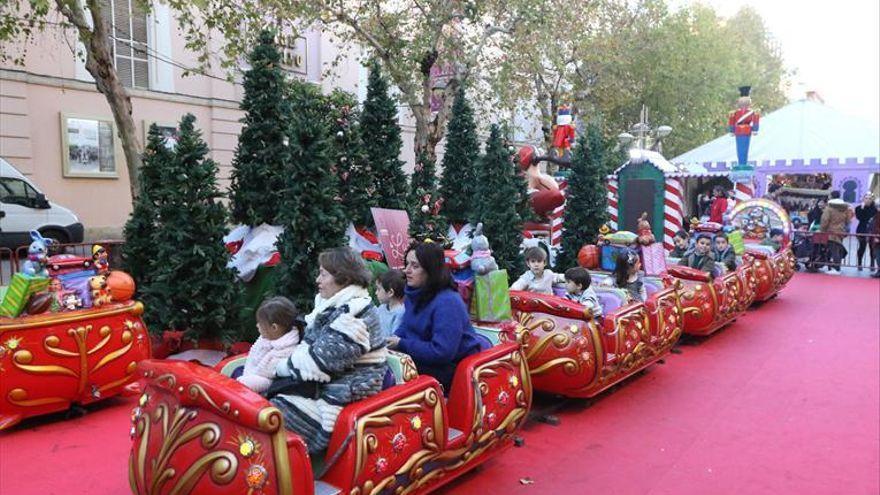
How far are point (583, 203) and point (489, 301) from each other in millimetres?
6442

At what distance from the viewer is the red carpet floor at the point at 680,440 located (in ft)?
12.8

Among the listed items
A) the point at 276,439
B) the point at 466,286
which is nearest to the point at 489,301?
the point at 466,286

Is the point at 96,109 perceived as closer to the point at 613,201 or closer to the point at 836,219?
the point at 613,201

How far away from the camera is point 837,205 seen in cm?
1386

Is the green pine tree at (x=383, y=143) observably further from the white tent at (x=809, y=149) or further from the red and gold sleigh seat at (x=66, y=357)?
the white tent at (x=809, y=149)

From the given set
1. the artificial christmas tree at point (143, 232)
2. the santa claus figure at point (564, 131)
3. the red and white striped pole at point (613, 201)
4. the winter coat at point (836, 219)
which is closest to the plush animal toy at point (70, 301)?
the artificial christmas tree at point (143, 232)

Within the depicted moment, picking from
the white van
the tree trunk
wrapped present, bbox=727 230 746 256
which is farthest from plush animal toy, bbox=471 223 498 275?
the white van

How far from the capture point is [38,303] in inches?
174

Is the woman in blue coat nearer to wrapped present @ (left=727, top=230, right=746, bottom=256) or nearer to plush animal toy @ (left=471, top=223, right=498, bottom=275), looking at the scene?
plush animal toy @ (left=471, top=223, right=498, bottom=275)

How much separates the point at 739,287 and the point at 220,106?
528 inches

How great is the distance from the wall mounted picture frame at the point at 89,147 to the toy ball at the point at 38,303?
1162 cm

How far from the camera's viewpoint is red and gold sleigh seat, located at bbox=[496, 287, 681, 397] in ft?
16.5

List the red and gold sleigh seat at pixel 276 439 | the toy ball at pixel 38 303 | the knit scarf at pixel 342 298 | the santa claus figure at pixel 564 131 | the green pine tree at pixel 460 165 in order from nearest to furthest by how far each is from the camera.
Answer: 1. the red and gold sleigh seat at pixel 276 439
2. the knit scarf at pixel 342 298
3. the toy ball at pixel 38 303
4. the green pine tree at pixel 460 165
5. the santa claus figure at pixel 564 131

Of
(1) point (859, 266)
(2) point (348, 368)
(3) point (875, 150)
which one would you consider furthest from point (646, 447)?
(3) point (875, 150)
